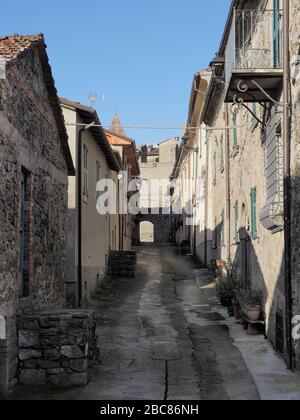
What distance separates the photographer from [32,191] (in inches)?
370

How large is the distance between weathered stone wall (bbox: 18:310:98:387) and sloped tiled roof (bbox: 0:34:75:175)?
12.2ft

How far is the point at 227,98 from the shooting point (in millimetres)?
10648

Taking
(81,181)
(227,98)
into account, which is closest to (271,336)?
(227,98)

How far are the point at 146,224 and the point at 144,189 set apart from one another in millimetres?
6530

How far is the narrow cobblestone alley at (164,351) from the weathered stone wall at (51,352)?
27 centimetres

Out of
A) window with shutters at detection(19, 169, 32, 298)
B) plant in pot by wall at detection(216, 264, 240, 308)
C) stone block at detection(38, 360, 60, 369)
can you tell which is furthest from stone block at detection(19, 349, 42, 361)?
plant in pot by wall at detection(216, 264, 240, 308)

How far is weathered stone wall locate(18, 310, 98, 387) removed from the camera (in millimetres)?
8148

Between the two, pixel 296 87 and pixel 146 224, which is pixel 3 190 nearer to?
pixel 296 87

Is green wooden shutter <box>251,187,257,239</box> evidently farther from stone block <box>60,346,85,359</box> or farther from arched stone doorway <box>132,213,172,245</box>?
arched stone doorway <box>132,213,172,245</box>

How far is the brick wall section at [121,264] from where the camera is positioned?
890 inches

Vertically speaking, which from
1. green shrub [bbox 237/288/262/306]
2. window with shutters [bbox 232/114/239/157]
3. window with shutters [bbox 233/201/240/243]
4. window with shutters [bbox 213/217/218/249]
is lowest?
green shrub [bbox 237/288/262/306]

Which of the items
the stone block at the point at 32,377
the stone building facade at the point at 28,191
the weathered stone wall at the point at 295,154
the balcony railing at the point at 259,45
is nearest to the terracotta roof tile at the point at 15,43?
the stone building facade at the point at 28,191

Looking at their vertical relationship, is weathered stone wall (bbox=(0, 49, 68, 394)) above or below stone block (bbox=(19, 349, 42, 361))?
above
